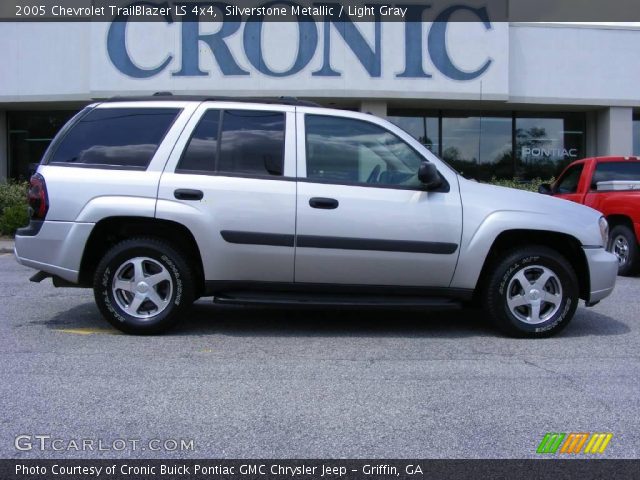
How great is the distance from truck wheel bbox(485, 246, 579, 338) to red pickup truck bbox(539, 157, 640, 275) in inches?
169

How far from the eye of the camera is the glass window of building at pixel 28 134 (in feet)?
63.6

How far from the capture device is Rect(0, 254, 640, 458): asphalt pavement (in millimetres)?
3520

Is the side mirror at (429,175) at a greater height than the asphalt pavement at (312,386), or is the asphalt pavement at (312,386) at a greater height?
the side mirror at (429,175)

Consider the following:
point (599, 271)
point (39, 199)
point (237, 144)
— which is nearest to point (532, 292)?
point (599, 271)

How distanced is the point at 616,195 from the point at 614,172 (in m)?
0.78

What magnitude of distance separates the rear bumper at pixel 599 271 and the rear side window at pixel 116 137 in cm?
386

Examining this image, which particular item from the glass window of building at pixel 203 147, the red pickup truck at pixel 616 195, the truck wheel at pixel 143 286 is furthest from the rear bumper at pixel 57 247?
the red pickup truck at pixel 616 195

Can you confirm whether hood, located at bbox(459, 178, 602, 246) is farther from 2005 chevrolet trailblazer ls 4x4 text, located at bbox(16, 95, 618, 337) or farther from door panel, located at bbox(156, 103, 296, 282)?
door panel, located at bbox(156, 103, 296, 282)

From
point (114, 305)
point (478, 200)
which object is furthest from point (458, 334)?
point (114, 305)

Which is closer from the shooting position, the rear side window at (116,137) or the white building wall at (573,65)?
the rear side window at (116,137)

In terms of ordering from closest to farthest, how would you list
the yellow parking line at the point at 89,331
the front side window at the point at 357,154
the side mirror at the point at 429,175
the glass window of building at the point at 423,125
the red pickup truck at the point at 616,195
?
the side mirror at the point at 429,175, the front side window at the point at 357,154, the yellow parking line at the point at 89,331, the red pickup truck at the point at 616,195, the glass window of building at the point at 423,125

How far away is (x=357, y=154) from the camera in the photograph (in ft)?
18.3

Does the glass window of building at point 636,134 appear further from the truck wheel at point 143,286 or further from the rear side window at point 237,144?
the truck wheel at point 143,286

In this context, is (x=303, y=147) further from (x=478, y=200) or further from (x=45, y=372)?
(x=45, y=372)
